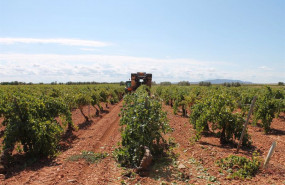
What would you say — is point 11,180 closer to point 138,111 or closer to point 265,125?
point 138,111

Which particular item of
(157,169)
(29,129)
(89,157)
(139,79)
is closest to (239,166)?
(157,169)

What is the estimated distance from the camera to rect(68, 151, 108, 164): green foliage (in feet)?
22.4

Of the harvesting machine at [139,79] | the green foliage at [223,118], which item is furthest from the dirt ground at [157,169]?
the harvesting machine at [139,79]

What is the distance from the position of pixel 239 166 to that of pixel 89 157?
514 centimetres

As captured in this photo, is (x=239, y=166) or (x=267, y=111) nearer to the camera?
(x=239, y=166)

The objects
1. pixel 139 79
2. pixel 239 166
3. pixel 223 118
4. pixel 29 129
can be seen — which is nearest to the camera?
pixel 239 166

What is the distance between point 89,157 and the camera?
7.04 metres

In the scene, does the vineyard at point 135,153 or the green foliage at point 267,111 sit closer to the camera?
the vineyard at point 135,153

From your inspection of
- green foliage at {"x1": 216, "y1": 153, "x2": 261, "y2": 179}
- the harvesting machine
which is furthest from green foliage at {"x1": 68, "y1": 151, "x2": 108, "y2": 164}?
the harvesting machine

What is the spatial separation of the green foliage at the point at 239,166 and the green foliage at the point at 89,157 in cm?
417

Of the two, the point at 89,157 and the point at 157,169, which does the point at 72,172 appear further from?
the point at 157,169

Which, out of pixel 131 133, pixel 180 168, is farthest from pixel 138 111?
pixel 180 168

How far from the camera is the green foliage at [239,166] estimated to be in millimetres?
5366

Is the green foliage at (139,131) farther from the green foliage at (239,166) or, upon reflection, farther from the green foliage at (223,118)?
the green foliage at (223,118)
